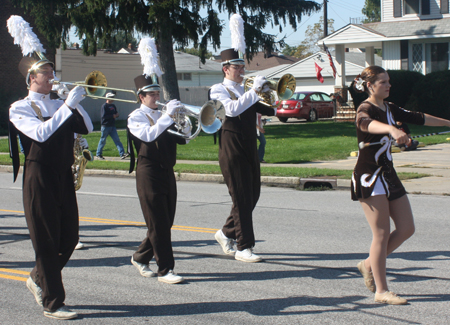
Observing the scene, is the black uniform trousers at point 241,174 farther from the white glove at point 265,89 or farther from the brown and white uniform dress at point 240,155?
the white glove at point 265,89

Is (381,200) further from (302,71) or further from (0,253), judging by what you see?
(302,71)

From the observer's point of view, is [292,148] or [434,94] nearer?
[292,148]

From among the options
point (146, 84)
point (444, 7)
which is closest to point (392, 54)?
point (444, 7)

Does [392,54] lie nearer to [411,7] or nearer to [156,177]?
[411,7]

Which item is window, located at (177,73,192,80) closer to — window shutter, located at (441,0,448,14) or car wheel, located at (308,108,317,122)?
car wheel, located at (308,108,317,122)

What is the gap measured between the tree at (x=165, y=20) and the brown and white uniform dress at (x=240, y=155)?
674 inches

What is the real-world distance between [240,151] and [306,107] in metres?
26.1

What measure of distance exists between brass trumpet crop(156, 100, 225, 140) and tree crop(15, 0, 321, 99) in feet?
58.3

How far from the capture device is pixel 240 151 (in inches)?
247

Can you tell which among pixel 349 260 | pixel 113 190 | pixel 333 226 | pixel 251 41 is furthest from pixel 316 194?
pixel 251 41

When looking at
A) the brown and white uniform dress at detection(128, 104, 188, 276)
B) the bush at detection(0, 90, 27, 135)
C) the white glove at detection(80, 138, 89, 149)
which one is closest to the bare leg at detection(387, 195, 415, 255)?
the brown and white uniform dress at detection(128, 104, 188, 276)

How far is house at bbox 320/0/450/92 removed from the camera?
A: 93.7 feet

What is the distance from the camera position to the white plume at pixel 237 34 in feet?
21.5

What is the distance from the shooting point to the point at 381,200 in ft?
15.5
